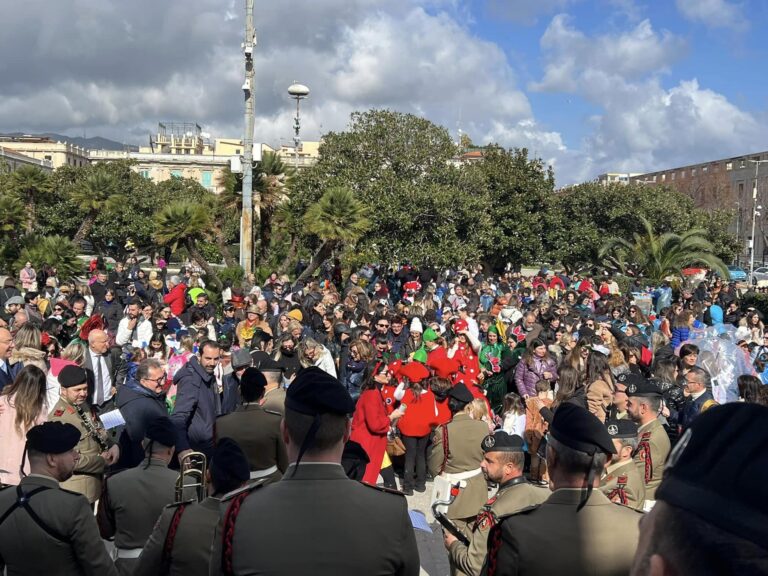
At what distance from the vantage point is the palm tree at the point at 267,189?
74.8 feet

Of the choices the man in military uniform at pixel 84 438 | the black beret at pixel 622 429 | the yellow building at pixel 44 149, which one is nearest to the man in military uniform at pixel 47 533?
the man in military uniform at pixel 84 438

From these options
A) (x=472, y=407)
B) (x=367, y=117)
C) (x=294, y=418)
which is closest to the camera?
(x=294, y=418)

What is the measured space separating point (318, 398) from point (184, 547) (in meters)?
1.17

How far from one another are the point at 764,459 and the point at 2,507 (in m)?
3.29

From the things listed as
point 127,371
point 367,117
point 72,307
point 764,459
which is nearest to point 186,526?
point 764,459

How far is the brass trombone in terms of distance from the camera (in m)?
3.96

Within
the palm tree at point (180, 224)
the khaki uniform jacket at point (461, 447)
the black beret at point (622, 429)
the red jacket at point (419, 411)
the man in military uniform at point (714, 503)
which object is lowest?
the red jacket at point (419, 411)

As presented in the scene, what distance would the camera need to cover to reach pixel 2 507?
3.25m

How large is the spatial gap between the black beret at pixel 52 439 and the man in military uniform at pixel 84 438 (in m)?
1.31

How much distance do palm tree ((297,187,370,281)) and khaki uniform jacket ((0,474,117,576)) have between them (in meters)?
17.5

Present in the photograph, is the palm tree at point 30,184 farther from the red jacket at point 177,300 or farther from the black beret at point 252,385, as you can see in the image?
the black beret at point 252,385

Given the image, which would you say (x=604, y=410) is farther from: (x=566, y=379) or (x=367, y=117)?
(x=367, y=117)

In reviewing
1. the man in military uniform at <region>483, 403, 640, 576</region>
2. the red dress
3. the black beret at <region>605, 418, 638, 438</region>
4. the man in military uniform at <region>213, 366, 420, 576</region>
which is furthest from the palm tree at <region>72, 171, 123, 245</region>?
the man in military uniform at <region>483, 403, 640, 576</region>

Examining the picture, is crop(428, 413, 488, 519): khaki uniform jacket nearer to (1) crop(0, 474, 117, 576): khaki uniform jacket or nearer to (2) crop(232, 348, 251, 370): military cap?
(2) crop(232, 348, 251, 370): military cap
